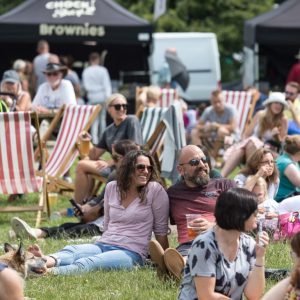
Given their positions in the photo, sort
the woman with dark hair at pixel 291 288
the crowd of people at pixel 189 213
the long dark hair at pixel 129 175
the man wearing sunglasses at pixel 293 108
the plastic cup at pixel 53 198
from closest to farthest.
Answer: the woman with dark hair at pixel 291 288 < the crowd of people at pixel 189 213 < the long dark hair at pixel 129 175 < the plastic cup at pixel 53 198 < the man wearing sunglasses at pixel 293 108

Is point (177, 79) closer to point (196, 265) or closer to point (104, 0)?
point (104, 0)

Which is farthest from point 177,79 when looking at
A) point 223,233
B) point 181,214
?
point 223,233

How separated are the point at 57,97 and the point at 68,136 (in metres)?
1.60

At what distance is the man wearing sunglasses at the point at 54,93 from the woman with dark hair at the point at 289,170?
4.29m

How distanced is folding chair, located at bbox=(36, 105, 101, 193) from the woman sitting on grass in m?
3.97

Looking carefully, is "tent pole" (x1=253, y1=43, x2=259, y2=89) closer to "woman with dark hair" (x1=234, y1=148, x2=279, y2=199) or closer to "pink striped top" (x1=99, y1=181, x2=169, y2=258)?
"woman with dark hair" (x1=234, y1=148, x2=279, y2=199)

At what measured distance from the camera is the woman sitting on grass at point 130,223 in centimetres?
754

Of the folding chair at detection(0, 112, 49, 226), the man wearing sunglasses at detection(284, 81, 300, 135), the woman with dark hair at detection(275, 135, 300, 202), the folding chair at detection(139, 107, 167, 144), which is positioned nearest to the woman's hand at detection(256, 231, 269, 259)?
the woman with dark hair at detection(275, 135, 300, 202)

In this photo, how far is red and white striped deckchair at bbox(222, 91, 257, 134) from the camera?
54.2 feet

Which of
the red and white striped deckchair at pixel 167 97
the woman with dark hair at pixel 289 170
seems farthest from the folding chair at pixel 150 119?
the red and white striped deckchair at pixel 167 97

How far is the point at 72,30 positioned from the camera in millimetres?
20672

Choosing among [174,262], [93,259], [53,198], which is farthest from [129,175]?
[53,198]

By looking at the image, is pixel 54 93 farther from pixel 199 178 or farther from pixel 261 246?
pixel 261 246

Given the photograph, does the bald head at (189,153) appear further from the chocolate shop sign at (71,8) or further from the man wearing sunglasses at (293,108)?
the chocolate shop sign at (71,8)
